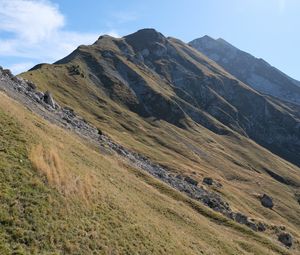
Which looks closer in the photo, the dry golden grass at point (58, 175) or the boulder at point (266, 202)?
the dry golden grass at point (58, 175)

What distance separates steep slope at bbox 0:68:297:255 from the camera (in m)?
25.5

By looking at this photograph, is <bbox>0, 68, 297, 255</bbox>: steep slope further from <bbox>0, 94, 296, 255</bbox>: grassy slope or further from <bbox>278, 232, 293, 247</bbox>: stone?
<bbox>278, 232, 293, 247</bbox>: stone

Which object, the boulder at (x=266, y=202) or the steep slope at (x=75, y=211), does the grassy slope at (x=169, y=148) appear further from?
the steep slope at (x=75, y=211)

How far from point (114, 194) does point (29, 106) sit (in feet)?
84.1

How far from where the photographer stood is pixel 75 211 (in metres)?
29.6

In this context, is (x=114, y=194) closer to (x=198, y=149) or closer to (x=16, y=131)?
(x=16, y=131)

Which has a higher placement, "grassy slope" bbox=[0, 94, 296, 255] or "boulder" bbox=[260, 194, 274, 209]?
"grassy slope" bbox=[0, 94, 296, 255]

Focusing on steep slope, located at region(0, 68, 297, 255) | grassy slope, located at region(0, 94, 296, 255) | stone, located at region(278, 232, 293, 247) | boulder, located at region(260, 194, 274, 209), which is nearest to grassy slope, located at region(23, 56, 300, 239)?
boulder, located at region(260, 194, 274, 209)

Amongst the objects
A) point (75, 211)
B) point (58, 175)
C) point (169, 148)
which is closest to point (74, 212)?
point (75, 211)

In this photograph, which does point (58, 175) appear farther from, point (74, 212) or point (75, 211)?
point (74, 212)

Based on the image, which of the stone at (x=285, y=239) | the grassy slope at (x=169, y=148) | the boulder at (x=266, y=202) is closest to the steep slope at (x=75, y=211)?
the stone at (x=285, y=239)

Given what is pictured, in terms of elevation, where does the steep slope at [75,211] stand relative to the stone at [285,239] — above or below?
above

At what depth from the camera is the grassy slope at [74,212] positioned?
25.5 meters

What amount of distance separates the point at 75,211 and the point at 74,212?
0.24 metres
